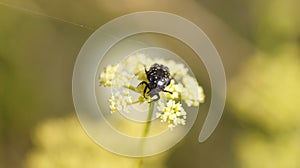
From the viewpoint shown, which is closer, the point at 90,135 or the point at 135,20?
the point at 90,135

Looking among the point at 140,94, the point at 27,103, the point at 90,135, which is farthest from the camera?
the point at 27,103

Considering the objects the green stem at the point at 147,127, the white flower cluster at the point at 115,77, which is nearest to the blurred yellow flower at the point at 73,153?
the green stem at the point at 147,127

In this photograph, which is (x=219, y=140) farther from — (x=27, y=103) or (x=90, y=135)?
(x=27, y=103)

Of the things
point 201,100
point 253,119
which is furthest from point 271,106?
point 201,100

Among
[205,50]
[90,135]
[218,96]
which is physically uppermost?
[205,50]

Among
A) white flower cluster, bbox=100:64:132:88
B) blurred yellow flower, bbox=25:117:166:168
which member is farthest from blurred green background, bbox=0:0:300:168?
white flower cluster, bbox=100:64:132:88

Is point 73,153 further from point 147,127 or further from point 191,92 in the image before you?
point 191,92

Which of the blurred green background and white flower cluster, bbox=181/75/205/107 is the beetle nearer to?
white flower cluster, bbox=181/75/205/107
